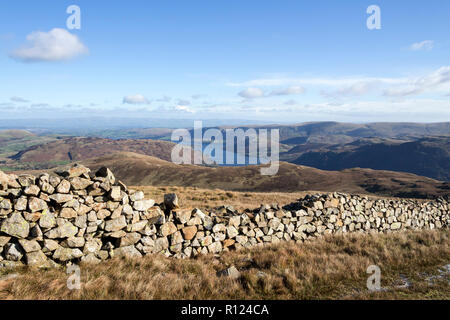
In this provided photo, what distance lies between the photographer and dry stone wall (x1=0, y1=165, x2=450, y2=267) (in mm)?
7227

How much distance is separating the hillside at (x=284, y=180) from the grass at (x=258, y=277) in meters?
82.0

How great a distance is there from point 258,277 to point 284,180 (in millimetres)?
113379

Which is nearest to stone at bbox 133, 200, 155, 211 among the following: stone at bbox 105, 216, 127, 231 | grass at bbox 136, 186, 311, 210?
stone at bbox 105, 216, 127, 231

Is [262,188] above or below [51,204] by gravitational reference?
below

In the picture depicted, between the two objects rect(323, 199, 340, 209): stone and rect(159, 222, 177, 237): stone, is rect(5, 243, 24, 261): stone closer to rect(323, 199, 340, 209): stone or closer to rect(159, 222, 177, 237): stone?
rect(159, 222, 177, 237): stone

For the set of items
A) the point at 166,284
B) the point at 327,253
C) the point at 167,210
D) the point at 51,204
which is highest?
the point at 51,204

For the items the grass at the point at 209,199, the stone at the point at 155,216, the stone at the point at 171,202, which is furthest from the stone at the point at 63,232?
the grass at the point at 209,199

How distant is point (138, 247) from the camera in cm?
916

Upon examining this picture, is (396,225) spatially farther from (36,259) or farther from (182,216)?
(36,259)

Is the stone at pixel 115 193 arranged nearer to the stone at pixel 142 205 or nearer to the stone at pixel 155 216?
the stone at pixel 142 205

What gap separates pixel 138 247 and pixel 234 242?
13.7 ft

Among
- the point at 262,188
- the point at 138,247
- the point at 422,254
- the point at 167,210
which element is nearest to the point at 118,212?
the point at 138,247

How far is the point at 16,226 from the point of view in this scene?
23.1 ft
